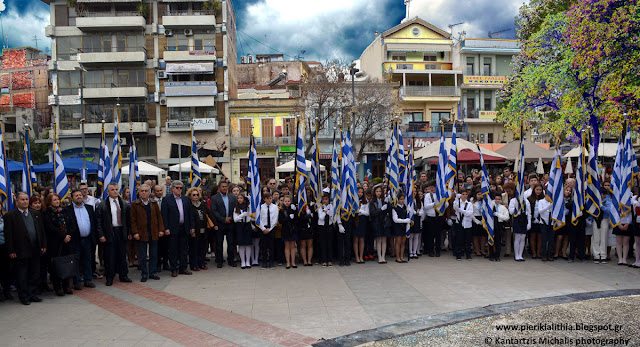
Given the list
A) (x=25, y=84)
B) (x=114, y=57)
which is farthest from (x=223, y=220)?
(x=25, y=84)

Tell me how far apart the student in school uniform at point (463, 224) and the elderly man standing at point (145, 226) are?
681 centimetres

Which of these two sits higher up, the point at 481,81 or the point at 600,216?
the point at 481,81

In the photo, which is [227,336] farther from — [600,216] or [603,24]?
[603,24]

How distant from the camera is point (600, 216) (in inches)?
428

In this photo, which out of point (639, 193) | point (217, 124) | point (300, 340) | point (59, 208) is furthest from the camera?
point (217, 124)

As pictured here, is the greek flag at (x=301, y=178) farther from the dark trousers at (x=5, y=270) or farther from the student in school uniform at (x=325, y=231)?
the dark trousers at (x=5, y=270)

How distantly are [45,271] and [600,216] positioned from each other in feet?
38.4

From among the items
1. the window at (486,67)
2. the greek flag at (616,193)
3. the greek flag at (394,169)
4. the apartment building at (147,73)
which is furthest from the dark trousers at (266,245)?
the window at (486,67)

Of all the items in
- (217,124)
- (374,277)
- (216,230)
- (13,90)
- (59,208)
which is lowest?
(374,277)

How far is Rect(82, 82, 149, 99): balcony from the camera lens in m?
36.6

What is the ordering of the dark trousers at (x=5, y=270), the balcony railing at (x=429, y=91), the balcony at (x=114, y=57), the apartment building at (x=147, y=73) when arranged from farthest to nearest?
the balcony railing at (x=429, y=91), the apartment building at (x=147, y=73), the balcony at (x=114, y=57), the dark trousers at (x=5, y=270)

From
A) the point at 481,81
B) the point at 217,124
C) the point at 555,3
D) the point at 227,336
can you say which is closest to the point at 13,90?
the point at 217,124

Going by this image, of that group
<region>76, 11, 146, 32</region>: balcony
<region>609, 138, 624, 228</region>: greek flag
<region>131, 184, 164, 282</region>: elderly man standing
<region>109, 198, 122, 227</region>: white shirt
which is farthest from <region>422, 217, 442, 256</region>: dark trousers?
<region>76, 11, 146, 32</region>: balcony

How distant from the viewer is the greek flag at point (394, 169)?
37.0 feet
